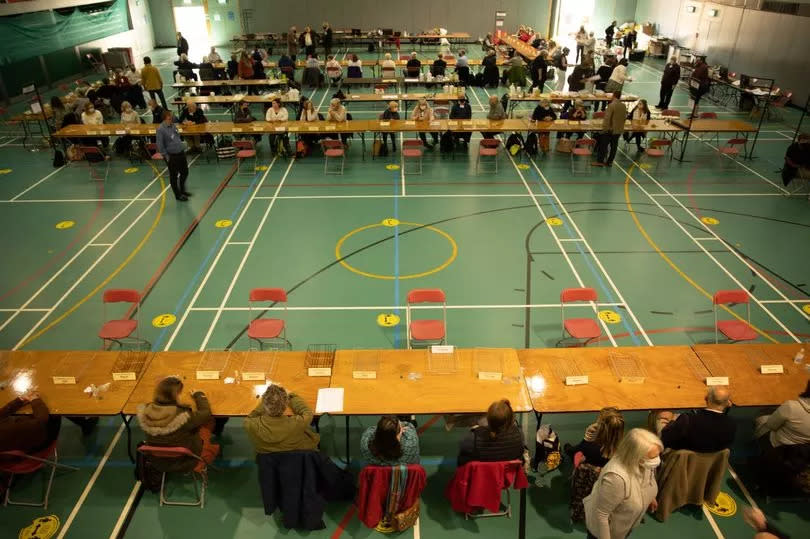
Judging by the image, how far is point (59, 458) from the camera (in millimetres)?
6000

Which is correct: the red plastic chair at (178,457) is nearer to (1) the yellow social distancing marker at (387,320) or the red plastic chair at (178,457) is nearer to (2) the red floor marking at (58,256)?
(1) the yellow social distancing marker at (387,320)

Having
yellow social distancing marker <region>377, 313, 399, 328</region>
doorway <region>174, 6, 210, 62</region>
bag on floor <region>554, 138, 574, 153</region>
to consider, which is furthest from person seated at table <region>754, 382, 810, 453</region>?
doorway <region>174, 6, 210, 62</region>

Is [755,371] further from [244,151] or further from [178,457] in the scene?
[244,151]

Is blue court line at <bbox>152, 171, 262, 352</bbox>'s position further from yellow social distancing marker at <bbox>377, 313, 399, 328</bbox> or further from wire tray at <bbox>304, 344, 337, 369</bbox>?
yellow social distancing marker at <bbox>377, 313, 399, 328</bbox>

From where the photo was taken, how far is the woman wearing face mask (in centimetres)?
366

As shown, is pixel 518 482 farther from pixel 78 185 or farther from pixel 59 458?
pixel 78 185

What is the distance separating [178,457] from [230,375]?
0.94m

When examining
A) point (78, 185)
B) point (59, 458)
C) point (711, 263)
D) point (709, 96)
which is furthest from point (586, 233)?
point (709, 96)

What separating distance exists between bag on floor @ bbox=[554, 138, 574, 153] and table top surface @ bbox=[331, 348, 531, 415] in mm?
9913

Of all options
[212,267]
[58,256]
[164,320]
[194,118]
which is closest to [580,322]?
[164,320]

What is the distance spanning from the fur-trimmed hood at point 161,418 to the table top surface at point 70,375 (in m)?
0.57

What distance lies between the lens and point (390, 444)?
452cm

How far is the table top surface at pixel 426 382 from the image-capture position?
17.4 feet

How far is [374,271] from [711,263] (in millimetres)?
6052
